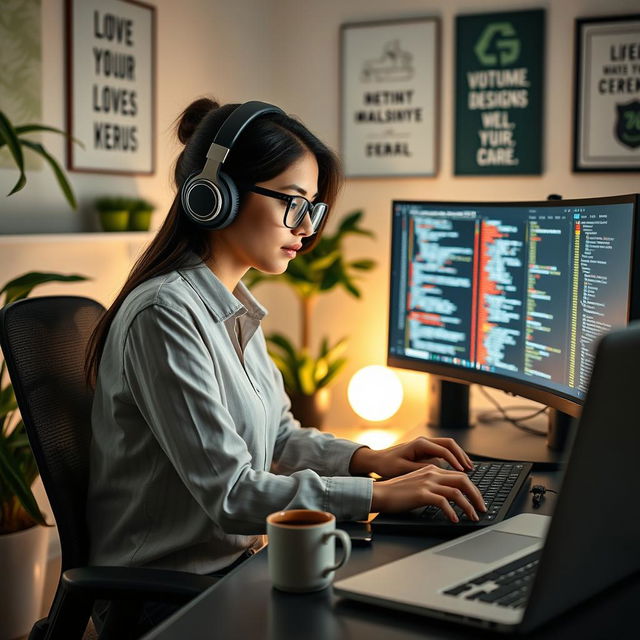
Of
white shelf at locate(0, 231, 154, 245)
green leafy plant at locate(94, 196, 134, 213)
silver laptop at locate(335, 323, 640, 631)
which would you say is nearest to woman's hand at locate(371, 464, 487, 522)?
silver laptop at locate(335, 323, 640, 631)

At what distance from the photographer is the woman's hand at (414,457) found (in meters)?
1.41

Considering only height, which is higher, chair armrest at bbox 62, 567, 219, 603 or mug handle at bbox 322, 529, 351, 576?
mug handle at bbox 322, 529, 351, 576

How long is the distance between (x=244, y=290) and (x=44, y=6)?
1.65 metres

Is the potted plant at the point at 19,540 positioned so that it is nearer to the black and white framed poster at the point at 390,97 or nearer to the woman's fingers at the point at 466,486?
the woman's fingers at the point at 466,486

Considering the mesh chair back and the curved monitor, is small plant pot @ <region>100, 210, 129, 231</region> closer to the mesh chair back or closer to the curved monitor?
the curved monitor

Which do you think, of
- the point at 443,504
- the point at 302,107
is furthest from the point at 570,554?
the point at 302,107

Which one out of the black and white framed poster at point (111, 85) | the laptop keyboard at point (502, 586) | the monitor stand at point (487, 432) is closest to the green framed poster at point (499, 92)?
the black and white framed poster at point (111, 85)

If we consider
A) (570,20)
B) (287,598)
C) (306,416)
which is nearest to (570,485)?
(287,598)

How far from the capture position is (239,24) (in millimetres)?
3809

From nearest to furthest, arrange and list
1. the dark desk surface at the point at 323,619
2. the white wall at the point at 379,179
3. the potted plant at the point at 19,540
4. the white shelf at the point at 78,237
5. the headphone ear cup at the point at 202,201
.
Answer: the dark desk surface at the point at 323,619, the headphone ear cup at the point at 202,201, the potted plant at the point at 19,540, the white shelf at the point at 78,237, the white wall at the point at 379,179

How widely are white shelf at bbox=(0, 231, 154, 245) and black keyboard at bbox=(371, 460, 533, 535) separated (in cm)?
163

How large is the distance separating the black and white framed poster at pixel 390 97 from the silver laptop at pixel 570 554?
2.95 meters

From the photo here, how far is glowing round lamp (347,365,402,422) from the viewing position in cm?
370

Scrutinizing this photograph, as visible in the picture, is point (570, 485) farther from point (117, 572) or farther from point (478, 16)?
point (478, 16)
